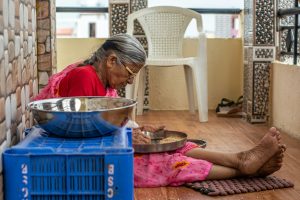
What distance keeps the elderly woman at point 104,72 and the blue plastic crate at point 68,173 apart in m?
0.63

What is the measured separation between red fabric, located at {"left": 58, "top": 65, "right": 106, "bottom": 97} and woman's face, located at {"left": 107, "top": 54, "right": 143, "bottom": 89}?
0.07m

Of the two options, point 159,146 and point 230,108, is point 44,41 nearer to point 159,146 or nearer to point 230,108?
point 159,146

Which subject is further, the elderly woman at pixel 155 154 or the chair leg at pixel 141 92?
the chair leg at pixel 141 92

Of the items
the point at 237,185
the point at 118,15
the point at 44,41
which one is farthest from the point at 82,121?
the point at 118,15

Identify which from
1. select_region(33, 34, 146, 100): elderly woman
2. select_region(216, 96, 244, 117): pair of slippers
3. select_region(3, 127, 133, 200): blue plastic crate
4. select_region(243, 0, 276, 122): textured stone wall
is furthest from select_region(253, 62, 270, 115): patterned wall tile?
select_region(3, 127, 133, 200): blue plastic crate

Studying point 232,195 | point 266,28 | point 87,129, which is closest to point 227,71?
point 266,28

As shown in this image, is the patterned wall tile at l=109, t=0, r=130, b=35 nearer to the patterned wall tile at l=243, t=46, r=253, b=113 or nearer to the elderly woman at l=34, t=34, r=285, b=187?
the patterned wall tile at l=243, t=46, r=253, b=113

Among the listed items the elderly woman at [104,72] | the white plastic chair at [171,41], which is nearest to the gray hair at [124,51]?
the elderly woman at [104,72]

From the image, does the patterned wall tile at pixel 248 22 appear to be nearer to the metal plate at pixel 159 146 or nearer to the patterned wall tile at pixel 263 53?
the patterned wall tile at pixel 263 53

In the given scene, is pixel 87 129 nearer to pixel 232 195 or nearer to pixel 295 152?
pixel 232 195

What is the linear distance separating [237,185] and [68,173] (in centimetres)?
112

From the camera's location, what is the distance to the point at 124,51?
2219mm

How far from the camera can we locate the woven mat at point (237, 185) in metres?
2.35

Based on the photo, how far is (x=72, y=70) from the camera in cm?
219
